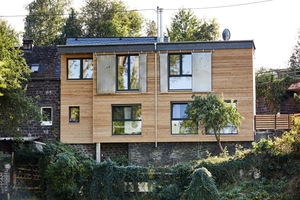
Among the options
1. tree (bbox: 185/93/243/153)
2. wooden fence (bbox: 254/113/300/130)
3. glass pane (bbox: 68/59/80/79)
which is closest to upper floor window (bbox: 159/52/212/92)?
wooden fence (bbox: 254/113/300/130)

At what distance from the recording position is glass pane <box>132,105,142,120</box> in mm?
30469

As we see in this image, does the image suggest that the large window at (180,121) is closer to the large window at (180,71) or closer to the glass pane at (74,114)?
the large window at (180,71)

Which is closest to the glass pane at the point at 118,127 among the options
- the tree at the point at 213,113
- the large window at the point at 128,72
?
the large window at the point at 128,72

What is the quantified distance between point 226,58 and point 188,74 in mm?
1904

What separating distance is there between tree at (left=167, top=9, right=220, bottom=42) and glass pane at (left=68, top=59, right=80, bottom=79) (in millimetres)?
18946

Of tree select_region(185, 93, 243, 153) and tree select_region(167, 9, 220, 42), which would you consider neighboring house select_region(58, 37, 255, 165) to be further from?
tree select_region(167, 9, 220, 42)

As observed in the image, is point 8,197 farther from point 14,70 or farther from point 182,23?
point 182,23

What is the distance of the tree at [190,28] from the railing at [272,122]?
19577mm

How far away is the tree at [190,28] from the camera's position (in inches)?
1957

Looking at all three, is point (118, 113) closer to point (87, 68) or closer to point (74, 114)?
point (74, 114)

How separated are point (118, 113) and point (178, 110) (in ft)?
9.28

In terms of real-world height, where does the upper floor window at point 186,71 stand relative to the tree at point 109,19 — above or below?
below

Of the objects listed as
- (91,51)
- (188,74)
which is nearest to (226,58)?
(188,74)

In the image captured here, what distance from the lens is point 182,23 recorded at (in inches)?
1991
